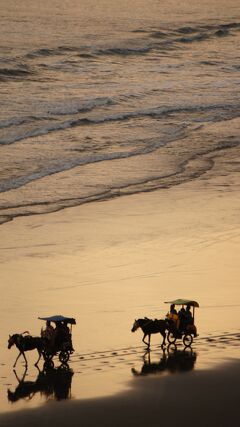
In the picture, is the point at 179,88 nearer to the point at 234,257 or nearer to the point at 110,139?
the point at 110,139

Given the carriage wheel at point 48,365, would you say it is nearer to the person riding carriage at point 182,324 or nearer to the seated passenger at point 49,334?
the seated passenger at point 49,334

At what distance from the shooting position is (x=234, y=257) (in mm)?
27266

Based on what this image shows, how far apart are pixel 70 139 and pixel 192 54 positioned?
103ft

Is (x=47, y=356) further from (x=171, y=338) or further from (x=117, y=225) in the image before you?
(x=117, y=225)

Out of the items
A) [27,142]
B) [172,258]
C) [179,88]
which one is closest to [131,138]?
[27,142]

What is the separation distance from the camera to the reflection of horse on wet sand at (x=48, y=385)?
58.6 ft

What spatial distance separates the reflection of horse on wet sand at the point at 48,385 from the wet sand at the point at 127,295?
0.31 ft

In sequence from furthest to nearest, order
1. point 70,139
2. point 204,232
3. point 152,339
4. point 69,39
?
point 69,39, point 70,139, point 204,232, point 152,339

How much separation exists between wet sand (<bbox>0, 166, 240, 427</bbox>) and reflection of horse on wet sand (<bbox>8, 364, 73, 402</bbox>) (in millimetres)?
95

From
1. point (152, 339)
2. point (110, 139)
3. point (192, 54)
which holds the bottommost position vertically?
point (152, 339)

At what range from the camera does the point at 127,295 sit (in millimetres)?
23781

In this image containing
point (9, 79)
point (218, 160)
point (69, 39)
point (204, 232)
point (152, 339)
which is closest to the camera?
point (152, 339)

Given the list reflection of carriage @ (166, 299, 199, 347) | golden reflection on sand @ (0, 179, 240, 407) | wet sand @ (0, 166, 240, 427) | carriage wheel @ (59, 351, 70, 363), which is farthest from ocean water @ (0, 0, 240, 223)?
→ carriage wheel @ (59, 351, 70, 363)

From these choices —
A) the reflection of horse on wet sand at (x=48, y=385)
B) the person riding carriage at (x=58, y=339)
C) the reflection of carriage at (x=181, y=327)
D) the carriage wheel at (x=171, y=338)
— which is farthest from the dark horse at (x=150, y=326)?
the reflection of horse on wet sand at (x=48, y=385)
